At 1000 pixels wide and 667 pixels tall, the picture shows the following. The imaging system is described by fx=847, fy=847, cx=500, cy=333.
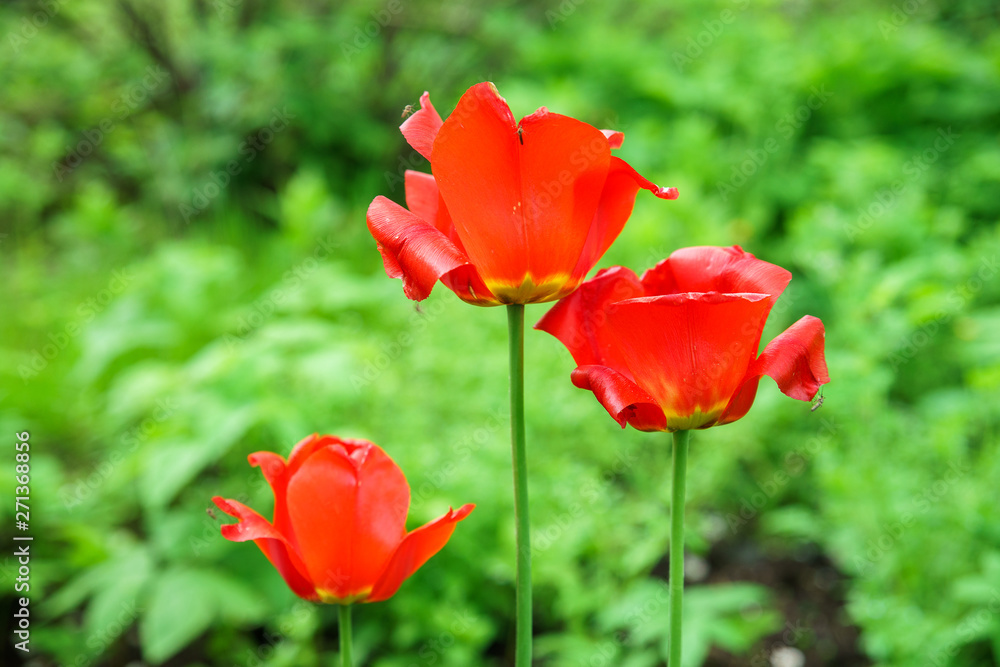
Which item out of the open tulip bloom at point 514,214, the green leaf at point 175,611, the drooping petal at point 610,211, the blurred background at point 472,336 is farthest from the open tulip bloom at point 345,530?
the green leaf at point 175,611

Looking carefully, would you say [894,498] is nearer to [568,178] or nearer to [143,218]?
[568,178]

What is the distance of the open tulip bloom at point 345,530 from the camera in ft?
2.07

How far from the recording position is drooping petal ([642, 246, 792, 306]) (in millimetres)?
595

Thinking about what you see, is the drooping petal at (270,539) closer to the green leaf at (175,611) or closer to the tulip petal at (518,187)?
the tulip petal at (518,187)

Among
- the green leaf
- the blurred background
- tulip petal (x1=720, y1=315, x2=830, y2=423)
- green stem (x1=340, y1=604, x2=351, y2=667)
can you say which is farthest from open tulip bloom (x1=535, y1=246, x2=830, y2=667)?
the green leaf

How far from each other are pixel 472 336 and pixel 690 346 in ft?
5.62

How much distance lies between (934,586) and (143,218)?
4.25 m

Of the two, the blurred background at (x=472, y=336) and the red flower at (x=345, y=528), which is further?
the blurred background at (x=472, y=336)

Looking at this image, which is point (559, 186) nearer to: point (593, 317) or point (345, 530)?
point (593, 317)

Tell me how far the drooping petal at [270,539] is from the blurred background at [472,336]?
0.84m

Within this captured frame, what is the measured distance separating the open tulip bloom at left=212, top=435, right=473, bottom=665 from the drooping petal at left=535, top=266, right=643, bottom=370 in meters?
Answer: 0.16

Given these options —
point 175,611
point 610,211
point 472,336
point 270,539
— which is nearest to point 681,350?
point 610,211

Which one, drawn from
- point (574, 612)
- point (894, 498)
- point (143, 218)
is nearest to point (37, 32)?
point (143, 218)

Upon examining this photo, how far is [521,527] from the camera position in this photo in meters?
0.57
